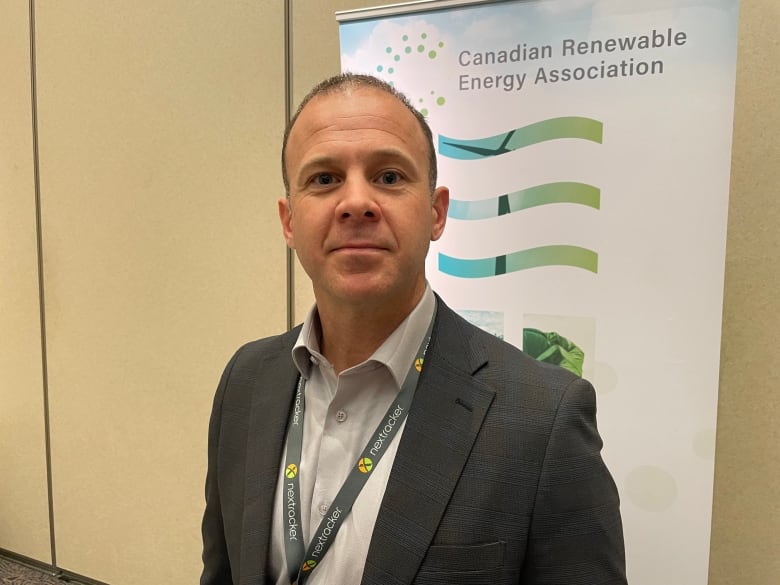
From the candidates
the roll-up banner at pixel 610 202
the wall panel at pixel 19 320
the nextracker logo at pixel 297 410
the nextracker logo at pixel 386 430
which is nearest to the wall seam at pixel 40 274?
the wall panel at pixel 19 320

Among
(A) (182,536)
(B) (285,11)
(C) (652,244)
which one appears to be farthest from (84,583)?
(C) (652,244)

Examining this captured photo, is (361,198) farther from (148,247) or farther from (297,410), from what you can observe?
(148,247)

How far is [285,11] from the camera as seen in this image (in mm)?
2506

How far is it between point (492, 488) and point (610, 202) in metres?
1.03

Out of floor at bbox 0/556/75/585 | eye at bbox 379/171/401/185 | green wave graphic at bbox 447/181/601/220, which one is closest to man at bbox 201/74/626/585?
eye at bbox 379/171/401/185

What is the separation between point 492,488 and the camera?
3.25 feet

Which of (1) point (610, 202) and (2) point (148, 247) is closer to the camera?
(1) point (610, 202)

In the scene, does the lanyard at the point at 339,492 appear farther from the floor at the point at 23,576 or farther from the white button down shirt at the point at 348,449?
the floor at the point at 23,576

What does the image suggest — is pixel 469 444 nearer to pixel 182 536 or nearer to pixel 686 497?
pixel 686 497

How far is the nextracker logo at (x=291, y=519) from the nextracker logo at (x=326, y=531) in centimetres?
6

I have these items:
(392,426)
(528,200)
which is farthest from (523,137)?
(392,426)

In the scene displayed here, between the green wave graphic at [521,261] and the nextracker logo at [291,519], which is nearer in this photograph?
the nextracker logo at [291,519]

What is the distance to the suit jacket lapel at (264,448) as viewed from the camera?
1.13 meters

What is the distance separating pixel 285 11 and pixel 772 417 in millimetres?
2322
